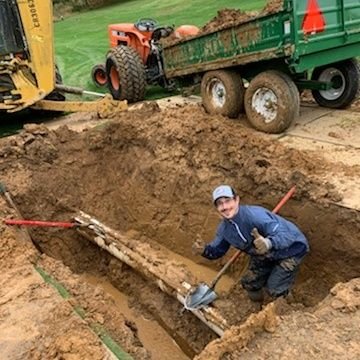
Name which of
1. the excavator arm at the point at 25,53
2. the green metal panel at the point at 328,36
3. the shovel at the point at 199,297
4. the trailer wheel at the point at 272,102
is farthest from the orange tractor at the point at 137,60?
the shovel at the point at 199,297

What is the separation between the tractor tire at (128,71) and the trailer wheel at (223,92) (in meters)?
1.85

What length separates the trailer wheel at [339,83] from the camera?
7.80 metres

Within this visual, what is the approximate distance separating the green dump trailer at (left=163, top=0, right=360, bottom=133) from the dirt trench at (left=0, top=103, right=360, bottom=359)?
62 cm

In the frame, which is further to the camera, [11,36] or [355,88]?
[11,36]

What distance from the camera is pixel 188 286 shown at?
4965 millimetres

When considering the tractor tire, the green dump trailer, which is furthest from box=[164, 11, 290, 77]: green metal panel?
the tractor tire

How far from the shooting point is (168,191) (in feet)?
21.8

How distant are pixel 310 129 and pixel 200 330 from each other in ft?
11.8

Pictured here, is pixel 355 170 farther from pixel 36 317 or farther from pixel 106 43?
pixel 106 43

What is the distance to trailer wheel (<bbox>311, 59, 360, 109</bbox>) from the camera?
25.6ft

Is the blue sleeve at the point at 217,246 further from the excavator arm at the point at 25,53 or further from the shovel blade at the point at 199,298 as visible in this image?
the excavator arm at the point at 25,53

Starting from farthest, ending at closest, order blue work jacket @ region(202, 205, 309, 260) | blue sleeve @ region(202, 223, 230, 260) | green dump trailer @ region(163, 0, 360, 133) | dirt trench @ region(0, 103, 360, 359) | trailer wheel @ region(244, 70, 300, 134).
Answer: trailer wheel @ region(244, 70, 300, 134), green dump trailer @ region(163, 0, 360, 133), dirt trench @ region(0, 103, 360, 359), blue sleeve @ region(202, 223, 230, 260), blue work jacket @ region(202, 205, 309, 260)

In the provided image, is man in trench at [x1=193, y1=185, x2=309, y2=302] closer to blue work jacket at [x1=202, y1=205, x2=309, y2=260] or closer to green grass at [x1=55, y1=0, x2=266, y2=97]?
blue work jacket at [x1=202, y1=205, x2=309, y2=260]

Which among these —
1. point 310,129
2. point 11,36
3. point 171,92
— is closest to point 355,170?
point 310,129
